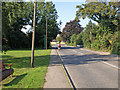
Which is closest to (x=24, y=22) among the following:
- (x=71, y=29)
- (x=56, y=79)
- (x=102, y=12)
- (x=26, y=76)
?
(x=102, y=12)

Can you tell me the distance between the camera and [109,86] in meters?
6.02

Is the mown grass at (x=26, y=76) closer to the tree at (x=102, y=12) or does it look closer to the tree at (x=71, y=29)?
the tree at (x=102, y=12)

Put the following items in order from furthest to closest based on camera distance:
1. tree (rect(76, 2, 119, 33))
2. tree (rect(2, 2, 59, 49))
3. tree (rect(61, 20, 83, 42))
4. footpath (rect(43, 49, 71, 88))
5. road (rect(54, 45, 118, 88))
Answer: tree (rect(61, 20, 83, 42)), tree (rect(2, 2, 59, 49)), tree (rect(76, 2, 119, 33)), road (rect(54, 45, 118, 88)), footpath (rect(43, 49, 71, 88))

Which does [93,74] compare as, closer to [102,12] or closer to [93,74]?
[93,74]

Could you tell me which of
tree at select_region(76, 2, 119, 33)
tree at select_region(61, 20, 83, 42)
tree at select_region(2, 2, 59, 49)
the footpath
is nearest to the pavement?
the footpath

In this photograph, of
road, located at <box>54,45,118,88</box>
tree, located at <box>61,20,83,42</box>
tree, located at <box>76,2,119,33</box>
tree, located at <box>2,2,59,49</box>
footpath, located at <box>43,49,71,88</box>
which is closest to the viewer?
footpath, located at <box>43,49,71,88</box>

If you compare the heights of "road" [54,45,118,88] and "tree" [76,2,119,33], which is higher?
"tree" [76,2,119,33]

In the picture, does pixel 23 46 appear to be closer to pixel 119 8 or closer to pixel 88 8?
pixel 88 8

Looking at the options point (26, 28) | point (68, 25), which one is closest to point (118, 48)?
point (26, 28)

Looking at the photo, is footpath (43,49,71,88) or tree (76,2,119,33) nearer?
footpath (43,49,71,88)

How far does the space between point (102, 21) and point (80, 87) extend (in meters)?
27.2

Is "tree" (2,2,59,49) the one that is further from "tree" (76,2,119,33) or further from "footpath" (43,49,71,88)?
"footpath" (43,49,71,88)

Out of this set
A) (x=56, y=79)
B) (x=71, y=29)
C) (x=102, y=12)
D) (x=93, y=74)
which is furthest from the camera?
(x=71, y=29)

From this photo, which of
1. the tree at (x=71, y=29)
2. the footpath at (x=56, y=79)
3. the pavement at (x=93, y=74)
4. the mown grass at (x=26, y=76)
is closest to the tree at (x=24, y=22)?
the mown grass at (x=26, y=76)
